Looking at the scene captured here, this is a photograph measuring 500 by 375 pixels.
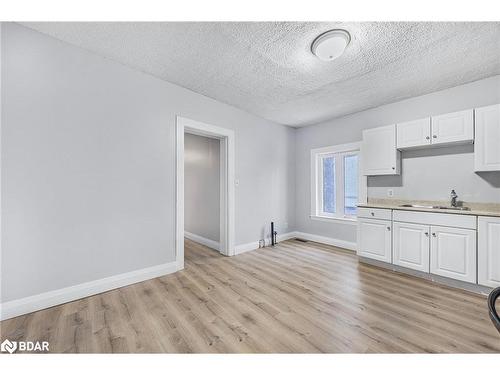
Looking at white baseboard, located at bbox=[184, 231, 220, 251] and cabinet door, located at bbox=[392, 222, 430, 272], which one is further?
white baseboard, located at bbox=[184, 231, 220, 251]

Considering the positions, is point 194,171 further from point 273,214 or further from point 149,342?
point 149,342

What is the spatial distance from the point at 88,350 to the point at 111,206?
134 cm

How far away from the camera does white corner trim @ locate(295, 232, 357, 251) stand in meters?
3.86

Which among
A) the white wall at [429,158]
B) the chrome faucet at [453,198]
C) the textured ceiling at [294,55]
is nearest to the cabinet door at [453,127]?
the white wall at [429,158]

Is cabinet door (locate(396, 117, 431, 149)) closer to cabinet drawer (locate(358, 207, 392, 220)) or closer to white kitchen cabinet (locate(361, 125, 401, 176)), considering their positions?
white kitchen cabinet (locate(361, 125, 401, 176))

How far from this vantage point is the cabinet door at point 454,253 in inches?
90.4

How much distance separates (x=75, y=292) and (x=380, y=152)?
421cm

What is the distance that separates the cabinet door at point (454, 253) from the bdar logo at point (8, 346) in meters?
3.94

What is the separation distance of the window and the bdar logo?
426cm

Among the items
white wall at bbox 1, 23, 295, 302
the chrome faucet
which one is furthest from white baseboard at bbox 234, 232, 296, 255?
the chrome faucet

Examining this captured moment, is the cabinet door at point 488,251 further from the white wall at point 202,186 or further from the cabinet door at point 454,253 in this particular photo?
the white wall at point 202,186

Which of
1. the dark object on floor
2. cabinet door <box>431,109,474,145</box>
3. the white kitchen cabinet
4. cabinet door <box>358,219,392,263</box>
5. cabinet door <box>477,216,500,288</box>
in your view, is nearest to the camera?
the dark object on floor

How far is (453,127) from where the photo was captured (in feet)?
8.62

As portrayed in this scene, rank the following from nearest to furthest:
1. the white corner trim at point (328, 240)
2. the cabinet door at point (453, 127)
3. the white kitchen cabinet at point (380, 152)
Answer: the cabinet door at point (453, 127)
the white kitchen cabinet at point (380, 152)
the white corner trim at point (328, 240)
